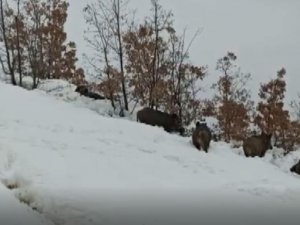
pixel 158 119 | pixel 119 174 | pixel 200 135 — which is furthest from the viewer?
pixel 158 119

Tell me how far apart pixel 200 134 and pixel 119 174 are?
19.1 ft

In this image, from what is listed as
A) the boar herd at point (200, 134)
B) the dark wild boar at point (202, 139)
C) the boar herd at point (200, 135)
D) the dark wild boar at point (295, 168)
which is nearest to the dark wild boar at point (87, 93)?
the boar herd at point (200, 134)

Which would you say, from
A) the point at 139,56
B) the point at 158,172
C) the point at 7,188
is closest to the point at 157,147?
the point at 158,172

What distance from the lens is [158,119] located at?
24.3 metres

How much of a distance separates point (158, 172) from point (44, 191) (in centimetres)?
502

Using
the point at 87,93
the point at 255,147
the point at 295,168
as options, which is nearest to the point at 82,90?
the point at 87,93

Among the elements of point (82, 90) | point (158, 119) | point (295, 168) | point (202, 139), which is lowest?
point (295, 168)

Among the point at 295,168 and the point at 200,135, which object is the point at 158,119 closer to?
the point at 200,135

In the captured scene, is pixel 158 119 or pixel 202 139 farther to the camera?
pixel 158 119

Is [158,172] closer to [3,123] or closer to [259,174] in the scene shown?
[259,174]

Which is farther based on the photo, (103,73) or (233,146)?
(103,73)

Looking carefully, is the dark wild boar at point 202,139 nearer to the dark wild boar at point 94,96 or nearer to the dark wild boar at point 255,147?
the dark wild boar at point 255,147

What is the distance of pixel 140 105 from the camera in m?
28.3

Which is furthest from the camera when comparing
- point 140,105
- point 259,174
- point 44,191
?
point 140,105
